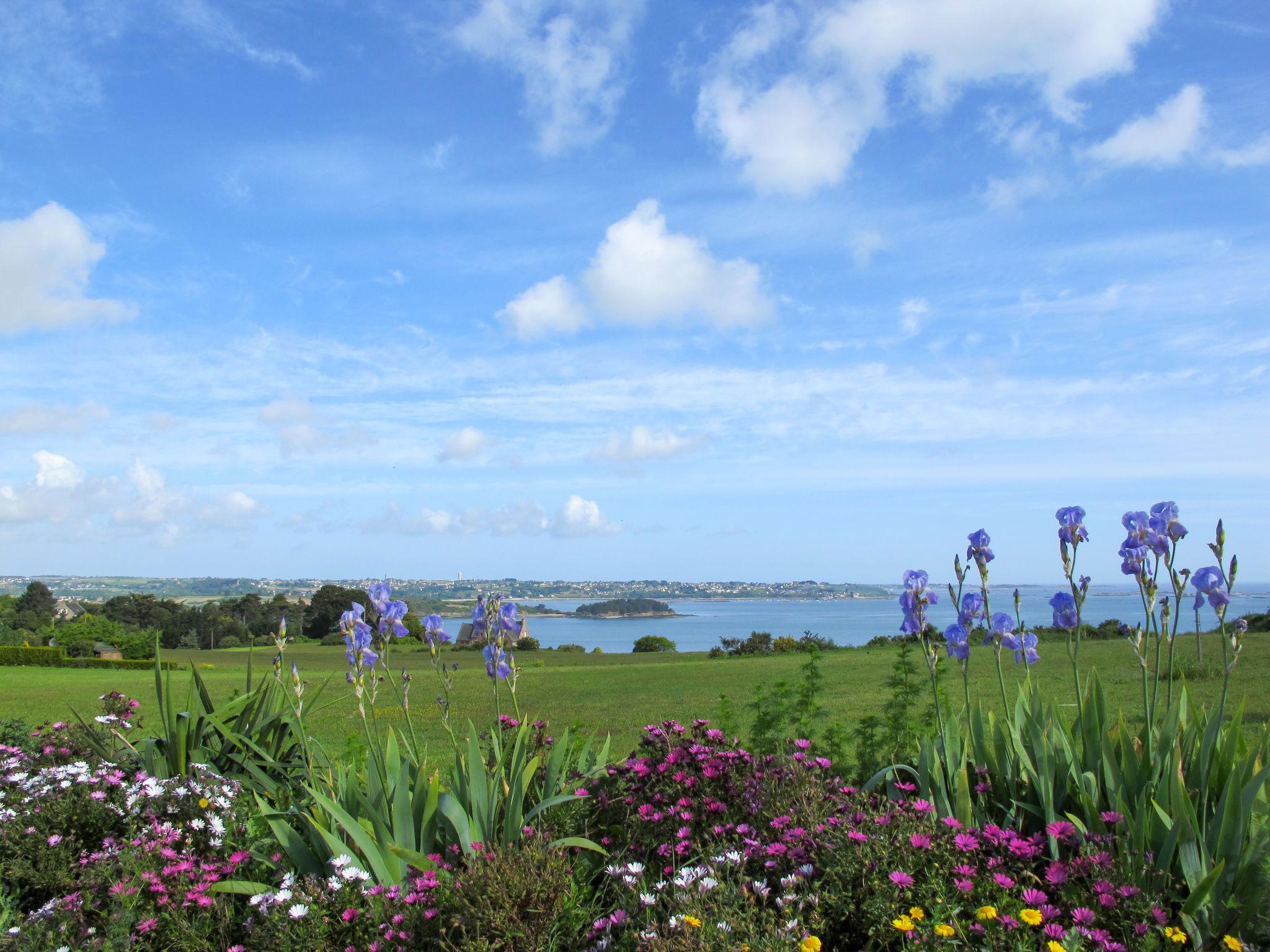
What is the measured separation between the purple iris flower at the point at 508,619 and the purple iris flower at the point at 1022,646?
251 centimetres

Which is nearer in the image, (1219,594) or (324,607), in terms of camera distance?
(1219,594)

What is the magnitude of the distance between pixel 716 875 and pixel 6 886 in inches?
160

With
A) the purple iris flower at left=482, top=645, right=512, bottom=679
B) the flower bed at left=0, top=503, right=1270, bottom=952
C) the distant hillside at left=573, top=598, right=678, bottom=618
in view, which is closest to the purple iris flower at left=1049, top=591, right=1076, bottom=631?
the flower bed at left=0, top=503, right=1270, bottom=952

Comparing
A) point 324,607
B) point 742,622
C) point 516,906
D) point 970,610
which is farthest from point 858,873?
point 742,622

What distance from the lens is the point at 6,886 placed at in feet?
14.5

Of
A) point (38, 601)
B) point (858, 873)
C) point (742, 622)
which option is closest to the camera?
point (858, 873)

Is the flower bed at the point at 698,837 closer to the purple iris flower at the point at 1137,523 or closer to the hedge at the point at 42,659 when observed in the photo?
the purple iris flower at the point at 1137,523

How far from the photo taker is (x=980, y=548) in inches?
154

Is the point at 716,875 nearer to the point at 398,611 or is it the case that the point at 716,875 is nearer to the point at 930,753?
the point at 930,753

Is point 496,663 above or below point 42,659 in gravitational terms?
above

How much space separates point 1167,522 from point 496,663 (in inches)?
134

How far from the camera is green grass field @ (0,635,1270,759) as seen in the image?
1173 centimetres

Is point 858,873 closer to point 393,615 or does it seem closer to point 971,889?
point 971,889

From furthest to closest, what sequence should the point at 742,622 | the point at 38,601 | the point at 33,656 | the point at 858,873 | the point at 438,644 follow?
the point at 742,622
the point at 38,601
the point at 33,656
the point at 438,644
the point at 858,873
